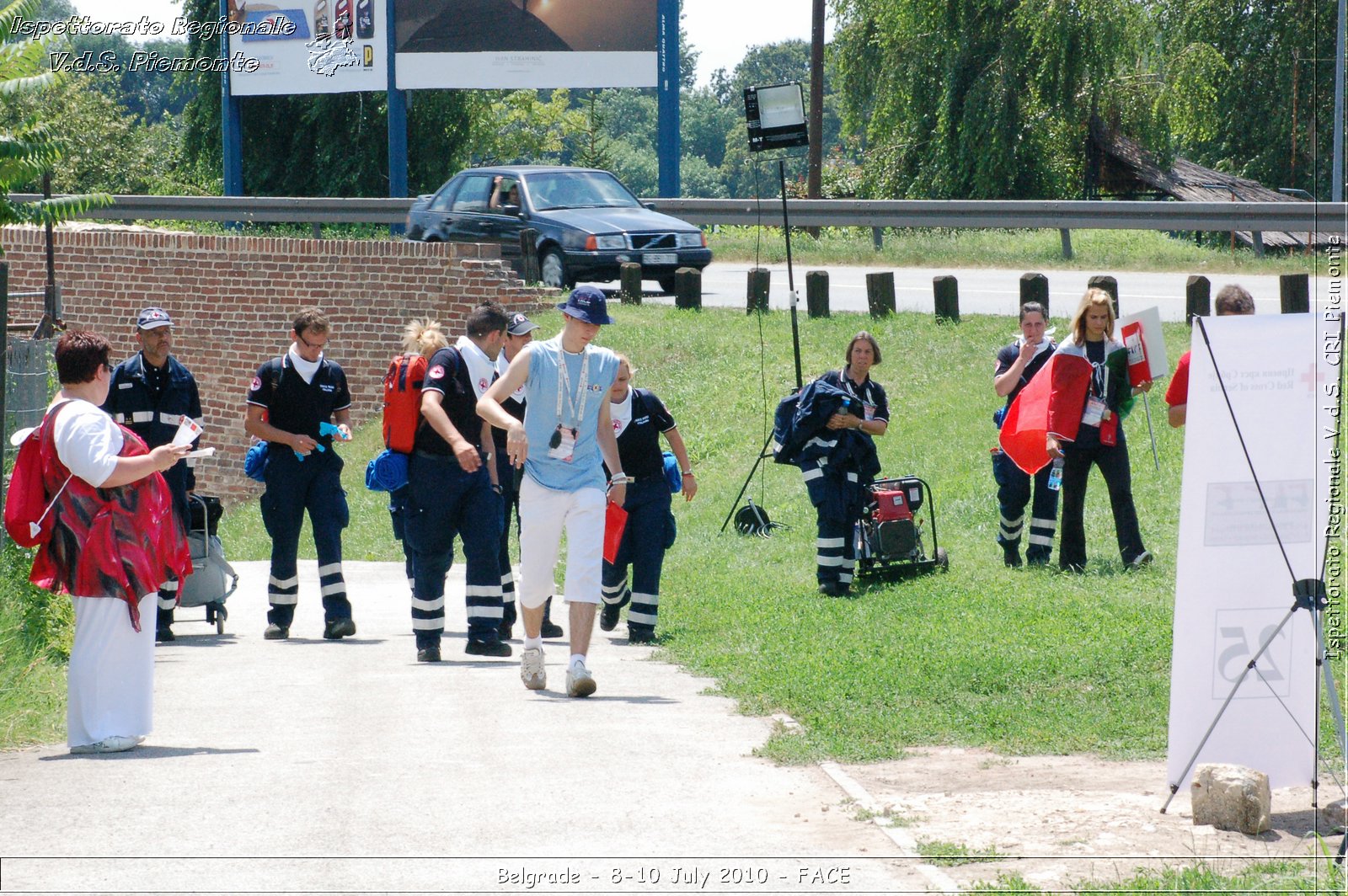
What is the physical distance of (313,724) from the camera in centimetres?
723

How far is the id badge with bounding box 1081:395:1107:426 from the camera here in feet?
33.8

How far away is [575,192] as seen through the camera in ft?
70.0

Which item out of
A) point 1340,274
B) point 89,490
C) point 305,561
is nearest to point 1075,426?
point 1340,274

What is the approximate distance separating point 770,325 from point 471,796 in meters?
13.3

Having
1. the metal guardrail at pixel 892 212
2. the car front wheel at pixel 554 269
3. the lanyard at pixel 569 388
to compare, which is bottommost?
the lanyard at pixel 569 388

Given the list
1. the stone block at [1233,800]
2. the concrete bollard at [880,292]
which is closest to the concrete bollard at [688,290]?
the concrete bollard at [880,292]

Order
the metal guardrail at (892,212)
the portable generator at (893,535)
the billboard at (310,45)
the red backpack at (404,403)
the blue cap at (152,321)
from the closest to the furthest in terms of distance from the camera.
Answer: the red backpack at (404,403) < the blue cap at (152,321) < the portable generator at (893,535) < the metal guardrail at (892,212) < the billboard at (310,45)

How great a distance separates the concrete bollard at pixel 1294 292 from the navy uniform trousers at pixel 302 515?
9.02 m

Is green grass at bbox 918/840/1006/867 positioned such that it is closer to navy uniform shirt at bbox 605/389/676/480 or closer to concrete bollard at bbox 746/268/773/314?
navy uniform shirt at bbox 605/389/676/480

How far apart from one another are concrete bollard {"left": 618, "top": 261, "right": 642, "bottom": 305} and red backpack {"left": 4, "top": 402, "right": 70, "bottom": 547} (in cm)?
1332

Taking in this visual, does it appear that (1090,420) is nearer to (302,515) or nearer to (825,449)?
(825,449)

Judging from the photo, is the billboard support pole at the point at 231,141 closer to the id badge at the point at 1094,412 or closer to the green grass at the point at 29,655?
the green grass at the point at 29,655

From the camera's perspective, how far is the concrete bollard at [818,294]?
1845 centimetres

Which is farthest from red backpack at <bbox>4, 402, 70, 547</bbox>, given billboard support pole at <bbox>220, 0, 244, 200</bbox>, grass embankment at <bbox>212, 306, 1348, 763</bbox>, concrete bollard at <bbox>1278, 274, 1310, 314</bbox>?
billboard support pole at <bbox>220, 0, 244, 200</bbox>
